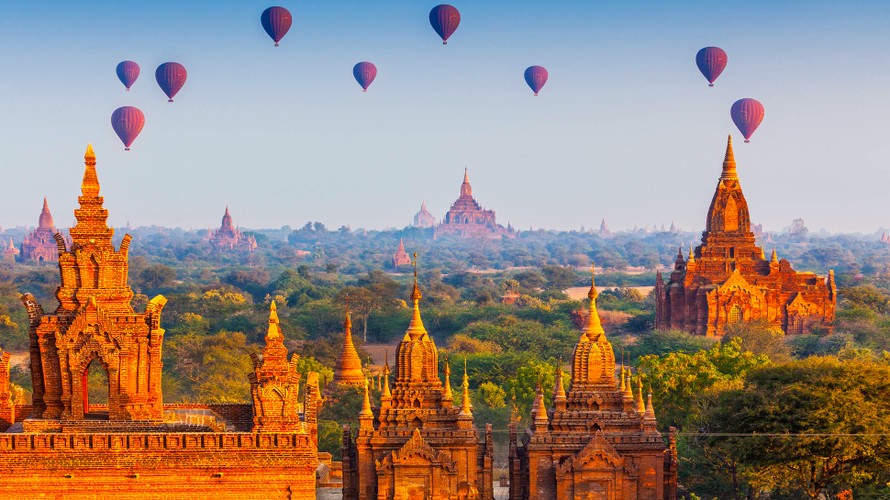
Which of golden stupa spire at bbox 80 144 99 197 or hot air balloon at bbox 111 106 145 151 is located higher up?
hot air balloon at bbox 111 106 145 151

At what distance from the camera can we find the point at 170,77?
11494cm

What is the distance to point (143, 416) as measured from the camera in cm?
3061

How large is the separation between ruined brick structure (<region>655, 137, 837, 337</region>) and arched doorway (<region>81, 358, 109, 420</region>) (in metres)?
39.0

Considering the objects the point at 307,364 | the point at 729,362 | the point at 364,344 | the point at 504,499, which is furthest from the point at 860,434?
the point at 364,344

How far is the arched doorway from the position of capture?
102 ft

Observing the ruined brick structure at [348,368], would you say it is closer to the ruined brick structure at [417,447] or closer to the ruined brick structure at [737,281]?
the ruined brick structure at [417,447]

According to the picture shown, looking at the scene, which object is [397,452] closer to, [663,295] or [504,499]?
[504,499]

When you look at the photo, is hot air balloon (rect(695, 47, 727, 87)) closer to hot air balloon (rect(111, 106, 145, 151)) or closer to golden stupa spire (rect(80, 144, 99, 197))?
hot air balloon (rect(111, 106, 145, 151))

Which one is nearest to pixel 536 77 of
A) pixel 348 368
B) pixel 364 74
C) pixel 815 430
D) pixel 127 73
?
pixel 364 74

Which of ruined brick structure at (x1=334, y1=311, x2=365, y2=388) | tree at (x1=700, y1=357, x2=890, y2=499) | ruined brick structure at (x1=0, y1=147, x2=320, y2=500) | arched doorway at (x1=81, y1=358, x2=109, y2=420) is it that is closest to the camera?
ruined brick structure at (x1=0, y1=147, x2=320, y2=500)

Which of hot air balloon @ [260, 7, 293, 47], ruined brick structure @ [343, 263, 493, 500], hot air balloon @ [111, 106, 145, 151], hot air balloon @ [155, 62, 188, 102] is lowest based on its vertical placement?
ruined brick structure @ [343, 263, 493, 500]

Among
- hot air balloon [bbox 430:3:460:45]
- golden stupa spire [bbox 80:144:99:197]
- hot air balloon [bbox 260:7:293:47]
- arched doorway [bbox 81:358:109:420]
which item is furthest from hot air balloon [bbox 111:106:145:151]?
golden stupa spire [bbox 80:144:99:197]

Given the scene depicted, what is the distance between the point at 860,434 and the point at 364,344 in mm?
70355

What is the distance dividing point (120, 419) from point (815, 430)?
18018 millimetres
